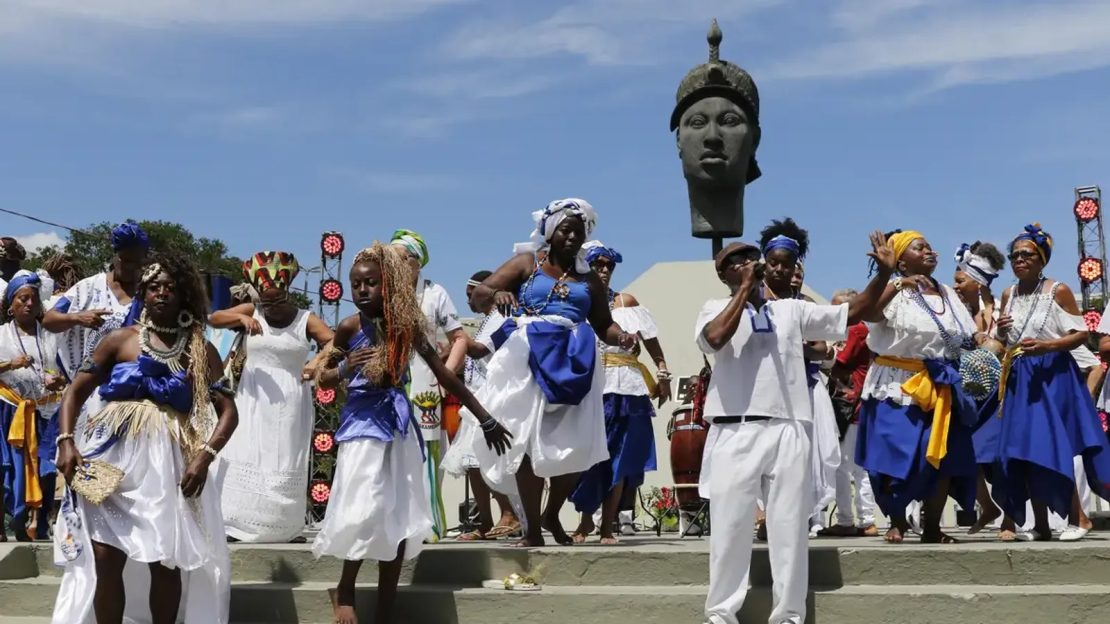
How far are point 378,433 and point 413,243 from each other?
9.37ft

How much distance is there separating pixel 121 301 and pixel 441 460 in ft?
9.25

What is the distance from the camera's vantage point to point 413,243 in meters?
9.16

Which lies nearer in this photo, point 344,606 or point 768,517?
point 768,517

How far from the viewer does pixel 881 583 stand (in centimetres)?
682

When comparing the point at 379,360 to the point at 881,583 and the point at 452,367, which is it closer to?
the point at 452,367

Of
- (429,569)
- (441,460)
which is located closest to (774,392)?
(429,569)

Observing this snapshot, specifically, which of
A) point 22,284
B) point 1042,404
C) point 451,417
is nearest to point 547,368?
point 1042,404

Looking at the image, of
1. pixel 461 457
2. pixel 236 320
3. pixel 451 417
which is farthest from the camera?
pixel 451 417

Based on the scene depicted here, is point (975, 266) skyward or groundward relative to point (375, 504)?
skyward

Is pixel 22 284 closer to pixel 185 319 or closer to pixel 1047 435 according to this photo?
pixel 185 319

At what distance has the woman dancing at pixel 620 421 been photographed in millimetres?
8859

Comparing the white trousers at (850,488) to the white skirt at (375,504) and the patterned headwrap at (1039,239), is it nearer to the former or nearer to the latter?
the patterned headwrap at (1039,239)

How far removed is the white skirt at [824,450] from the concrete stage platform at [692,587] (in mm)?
2076

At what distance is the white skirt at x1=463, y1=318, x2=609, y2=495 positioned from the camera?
7.51 meters
